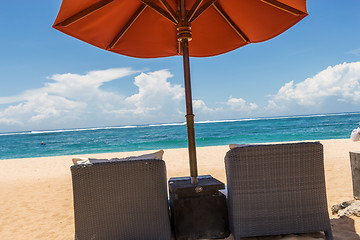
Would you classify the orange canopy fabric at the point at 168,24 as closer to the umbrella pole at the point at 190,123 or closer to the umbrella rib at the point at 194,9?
the umbrella rib at the point at 194,9

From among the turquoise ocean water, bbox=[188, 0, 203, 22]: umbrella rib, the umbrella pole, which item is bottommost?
the turquoise ocean water

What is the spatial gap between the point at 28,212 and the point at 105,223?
285 cm

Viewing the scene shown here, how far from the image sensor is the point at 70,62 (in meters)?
56.2

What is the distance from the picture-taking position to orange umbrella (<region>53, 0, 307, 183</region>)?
2367 millimetres

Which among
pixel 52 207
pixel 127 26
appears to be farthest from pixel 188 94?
pixel 52 207

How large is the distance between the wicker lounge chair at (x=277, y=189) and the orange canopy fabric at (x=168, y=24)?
52.8 inches

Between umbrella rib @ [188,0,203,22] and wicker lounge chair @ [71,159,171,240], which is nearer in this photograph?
wicker lounge chair @ [71,159,171,240]

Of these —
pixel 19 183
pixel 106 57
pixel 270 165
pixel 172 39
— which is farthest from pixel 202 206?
pixel 106 57

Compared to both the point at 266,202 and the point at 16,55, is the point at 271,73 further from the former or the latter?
the point at 266,202

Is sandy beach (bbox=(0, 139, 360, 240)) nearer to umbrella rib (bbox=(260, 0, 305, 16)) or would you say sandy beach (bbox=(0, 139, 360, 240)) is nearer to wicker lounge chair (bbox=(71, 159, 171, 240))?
wicker lounge chair (bbox=(71, 159, 171, 240))

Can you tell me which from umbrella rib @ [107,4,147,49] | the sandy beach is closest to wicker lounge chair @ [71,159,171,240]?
the sandy beach

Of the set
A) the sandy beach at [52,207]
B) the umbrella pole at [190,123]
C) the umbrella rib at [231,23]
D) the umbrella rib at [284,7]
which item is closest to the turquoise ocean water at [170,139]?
the sandy beach at [52,207]

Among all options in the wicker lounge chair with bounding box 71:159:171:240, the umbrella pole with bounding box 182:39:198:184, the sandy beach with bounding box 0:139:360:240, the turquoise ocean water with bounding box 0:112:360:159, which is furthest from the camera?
the turquoise ocean water with bounding box 0:112:360:159

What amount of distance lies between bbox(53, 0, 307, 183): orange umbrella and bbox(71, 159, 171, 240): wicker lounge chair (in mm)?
408
